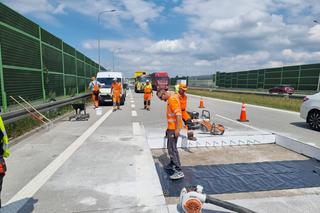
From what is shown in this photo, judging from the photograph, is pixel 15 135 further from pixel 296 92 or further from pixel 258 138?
pixel 296 92

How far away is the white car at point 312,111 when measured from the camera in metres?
8.81

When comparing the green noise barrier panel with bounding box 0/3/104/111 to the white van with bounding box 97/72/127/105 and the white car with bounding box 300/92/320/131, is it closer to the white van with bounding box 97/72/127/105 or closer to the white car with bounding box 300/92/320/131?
the white van with bounding box 97/72/127/105

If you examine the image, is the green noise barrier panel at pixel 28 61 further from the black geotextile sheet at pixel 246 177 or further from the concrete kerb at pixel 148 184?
the black geotextile sheet at pixel 246 177

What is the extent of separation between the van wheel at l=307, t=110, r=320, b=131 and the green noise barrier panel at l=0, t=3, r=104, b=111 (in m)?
12.1

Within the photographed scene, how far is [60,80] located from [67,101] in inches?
164

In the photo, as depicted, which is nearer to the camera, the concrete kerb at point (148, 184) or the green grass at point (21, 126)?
the concrete kerb at point (148, 184)

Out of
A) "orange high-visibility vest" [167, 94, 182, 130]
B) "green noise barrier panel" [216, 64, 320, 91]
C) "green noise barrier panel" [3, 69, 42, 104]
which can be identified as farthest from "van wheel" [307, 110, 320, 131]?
"green noise barrier panel" [216, 64, 320, 91]

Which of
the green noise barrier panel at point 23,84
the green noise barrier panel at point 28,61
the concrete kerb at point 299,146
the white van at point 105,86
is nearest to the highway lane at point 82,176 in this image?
the green noise barrier panel at point 23,84

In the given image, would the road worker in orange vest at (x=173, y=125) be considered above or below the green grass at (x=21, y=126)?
above

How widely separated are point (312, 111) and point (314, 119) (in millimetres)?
387

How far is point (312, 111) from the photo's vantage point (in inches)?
360

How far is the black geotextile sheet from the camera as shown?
13.0 ft

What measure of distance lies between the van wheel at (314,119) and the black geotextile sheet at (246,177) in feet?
14.8

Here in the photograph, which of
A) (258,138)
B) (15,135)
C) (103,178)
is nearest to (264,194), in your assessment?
(103,178)
